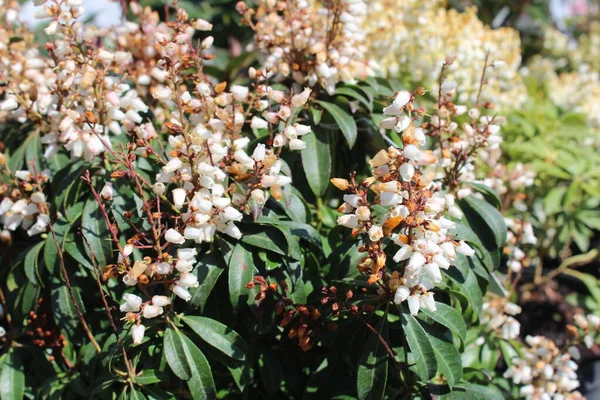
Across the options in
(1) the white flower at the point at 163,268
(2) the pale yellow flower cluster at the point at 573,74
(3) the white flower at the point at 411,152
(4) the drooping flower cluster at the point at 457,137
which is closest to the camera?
(3) the white flower at the point at 411,152

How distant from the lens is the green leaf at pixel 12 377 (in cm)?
148

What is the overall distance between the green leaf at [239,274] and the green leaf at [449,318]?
373 millimetres

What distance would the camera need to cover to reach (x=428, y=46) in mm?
2584

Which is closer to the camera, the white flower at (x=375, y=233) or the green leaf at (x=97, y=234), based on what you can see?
the white flower at (x=375, y=233)

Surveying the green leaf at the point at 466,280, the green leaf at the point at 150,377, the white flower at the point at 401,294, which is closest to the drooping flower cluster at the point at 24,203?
the green leaf at the point at 150,377

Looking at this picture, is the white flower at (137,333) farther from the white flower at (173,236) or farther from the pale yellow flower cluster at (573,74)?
the pale yellow flower cluster at (573,74)

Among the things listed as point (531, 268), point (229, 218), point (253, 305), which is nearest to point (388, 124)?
point (229, 218)

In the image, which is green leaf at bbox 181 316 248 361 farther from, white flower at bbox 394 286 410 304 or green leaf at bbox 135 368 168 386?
white flower at bbox 394 286 410 304

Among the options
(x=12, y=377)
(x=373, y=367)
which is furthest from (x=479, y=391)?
(x=12, y=377)

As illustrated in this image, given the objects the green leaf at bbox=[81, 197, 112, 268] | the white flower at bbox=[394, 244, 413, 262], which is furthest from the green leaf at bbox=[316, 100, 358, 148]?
the green leaf at bbox=[81, 197, 112, 268]

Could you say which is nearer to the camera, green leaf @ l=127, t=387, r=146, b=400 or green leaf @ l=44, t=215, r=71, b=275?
green leaf @ l=127, t=387, r=146, b=400

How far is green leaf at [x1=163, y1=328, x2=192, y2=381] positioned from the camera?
4.01 feet

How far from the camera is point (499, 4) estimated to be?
18.0ft

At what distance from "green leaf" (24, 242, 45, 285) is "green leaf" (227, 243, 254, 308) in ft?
1.62
